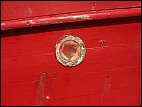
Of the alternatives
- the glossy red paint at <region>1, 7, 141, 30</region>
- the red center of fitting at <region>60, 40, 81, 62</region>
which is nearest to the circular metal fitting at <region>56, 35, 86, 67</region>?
the red center of fitting at <region>60, 40, 81, 62</region>

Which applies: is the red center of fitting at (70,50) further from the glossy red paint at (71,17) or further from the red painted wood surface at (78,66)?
the glossy red paint at (71,17)

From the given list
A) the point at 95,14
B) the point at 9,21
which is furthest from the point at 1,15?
the point at 95,14

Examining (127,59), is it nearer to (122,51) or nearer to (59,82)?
(122,51)

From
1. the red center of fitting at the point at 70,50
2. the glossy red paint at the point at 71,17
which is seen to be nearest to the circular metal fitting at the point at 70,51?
the red center of fitting at the point at 70,50

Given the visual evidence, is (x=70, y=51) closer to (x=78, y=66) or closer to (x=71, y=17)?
(x=78, y=66)

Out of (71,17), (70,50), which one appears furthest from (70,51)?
(71,17)

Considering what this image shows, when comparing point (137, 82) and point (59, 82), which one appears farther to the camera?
point (137, 82)

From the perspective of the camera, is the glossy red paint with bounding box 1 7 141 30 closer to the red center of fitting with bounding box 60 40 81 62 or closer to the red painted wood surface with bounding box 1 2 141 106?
the red painted wood surface with bounding box 1 2 141 106
